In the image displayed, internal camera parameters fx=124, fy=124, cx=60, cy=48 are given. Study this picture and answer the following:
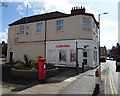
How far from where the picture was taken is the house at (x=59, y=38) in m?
18.4

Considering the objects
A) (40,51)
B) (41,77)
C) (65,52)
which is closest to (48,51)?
(40,51)

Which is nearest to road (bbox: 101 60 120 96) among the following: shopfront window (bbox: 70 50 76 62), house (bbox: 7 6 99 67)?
house (bbox: 7 6 99 67)

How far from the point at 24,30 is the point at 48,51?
6997 millimetres

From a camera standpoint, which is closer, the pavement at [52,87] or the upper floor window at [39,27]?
the pavement at [52,87]

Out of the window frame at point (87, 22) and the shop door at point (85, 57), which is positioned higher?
the window frame at point (87, 22)

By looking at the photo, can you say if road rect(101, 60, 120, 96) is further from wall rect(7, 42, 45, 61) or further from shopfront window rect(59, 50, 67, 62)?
wall rect(7, 42, 45, 61)

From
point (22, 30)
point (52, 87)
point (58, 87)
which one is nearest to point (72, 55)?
point (58, 87)

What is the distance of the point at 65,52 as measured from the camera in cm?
1941

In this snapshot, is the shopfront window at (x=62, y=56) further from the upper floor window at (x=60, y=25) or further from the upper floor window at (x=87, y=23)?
the upper floor window at (x=87, y=23)

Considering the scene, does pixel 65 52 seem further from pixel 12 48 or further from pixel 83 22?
pixel 12 48

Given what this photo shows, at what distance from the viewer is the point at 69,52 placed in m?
18.9

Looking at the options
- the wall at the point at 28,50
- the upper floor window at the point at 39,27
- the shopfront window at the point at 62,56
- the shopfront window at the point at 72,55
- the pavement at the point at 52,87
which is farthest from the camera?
the upper floor window at the point at 39,27

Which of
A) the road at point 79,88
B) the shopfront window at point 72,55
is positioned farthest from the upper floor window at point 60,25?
the road at point 79,88

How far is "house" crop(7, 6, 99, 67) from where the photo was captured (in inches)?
726
